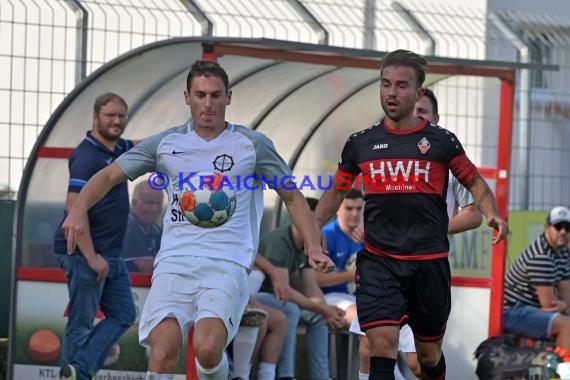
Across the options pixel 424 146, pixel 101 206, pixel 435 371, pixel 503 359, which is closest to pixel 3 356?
pixel 101 206

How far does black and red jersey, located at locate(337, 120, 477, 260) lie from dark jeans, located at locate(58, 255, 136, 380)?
2.89 m

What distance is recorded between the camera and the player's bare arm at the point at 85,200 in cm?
718

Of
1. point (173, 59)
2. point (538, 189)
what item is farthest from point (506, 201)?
point (538, 189)

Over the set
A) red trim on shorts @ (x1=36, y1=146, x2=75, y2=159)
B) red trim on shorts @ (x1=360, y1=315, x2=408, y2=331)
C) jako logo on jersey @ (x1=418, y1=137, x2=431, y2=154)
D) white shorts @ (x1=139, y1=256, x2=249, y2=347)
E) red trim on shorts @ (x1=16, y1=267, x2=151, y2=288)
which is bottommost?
red trim on shorts @ (x1=16, y1=267, x2=151, y2=288)

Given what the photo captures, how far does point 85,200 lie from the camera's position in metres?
7.42

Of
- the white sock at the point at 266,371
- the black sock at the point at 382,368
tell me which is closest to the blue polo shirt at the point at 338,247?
the white sock at the point at 266,371

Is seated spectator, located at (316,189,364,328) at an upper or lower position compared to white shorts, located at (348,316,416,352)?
upper

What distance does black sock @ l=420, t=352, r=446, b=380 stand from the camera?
26.7 ft

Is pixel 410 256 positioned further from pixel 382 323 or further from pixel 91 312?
pixel 91 312

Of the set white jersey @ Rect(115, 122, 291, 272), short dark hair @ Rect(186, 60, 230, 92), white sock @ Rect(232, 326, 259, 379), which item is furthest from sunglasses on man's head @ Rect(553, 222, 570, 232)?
short dark hair @ Rect(186, 60, 230, 92)

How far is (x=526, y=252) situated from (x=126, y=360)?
3.39 meters

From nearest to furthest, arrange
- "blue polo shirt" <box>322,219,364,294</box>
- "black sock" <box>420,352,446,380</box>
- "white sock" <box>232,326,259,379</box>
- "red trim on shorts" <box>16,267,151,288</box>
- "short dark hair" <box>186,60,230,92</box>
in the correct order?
"short dark hair" <box>186,60,230,92</box> < "black sock" <box>420,352,446,380</box> < "white sock" <box>232,326,259,379</box> < "red trim on shorts" <box>16,267,151,288</box> < "blue polo shirt" <box>322,219,364,294</box>

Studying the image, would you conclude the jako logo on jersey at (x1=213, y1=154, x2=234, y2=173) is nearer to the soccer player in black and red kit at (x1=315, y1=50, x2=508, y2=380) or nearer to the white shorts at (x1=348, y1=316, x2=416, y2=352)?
the soccer player in black and red kit at (x1=315, y1=50, x2=508, y2=380)

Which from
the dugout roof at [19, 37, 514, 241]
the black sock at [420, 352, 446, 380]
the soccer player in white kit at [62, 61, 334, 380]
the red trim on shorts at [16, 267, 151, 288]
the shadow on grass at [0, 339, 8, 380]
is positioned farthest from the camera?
the shadow on grass at [0, 339, 8, 380]
